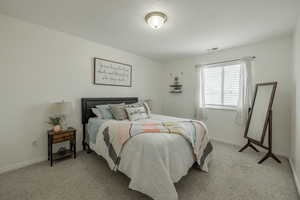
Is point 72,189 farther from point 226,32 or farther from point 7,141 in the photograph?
point 226,32

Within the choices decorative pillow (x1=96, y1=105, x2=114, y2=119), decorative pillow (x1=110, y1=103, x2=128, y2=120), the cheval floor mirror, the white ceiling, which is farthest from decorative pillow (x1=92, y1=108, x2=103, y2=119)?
the cheval floor mirror

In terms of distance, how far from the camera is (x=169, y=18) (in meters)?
2.17

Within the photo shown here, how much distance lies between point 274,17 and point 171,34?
5.34ft

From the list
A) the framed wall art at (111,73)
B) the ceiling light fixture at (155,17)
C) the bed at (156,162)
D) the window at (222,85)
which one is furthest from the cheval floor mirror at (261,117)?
the framed wall art at (111,73)

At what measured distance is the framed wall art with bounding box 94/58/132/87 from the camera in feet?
10.6

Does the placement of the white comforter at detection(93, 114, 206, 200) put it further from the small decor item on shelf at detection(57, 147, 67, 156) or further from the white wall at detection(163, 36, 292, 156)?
the white wall at detection(163, 36, 292, 156)

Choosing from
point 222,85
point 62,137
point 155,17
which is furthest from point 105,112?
point 222,85

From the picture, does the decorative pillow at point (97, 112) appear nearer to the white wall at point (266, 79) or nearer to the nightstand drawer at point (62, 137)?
the nightstand drawer at point (62, 137)

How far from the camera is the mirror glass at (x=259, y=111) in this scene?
2738mm

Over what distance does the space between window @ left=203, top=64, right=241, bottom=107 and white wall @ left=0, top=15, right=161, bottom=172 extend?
316 cm

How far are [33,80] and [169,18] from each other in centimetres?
255

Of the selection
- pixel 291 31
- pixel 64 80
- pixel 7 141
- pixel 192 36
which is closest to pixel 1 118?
pixel 7 141

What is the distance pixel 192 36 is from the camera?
2.84 metres

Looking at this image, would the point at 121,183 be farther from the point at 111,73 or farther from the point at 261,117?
the point at 261,117
